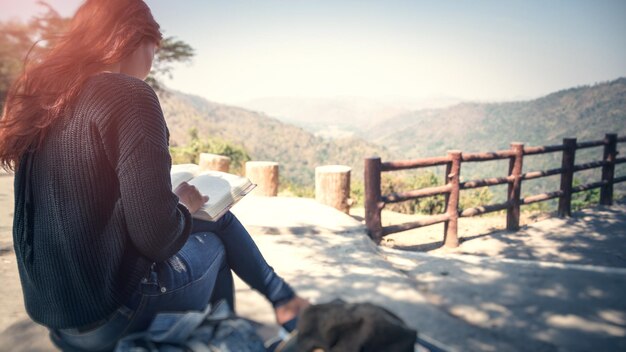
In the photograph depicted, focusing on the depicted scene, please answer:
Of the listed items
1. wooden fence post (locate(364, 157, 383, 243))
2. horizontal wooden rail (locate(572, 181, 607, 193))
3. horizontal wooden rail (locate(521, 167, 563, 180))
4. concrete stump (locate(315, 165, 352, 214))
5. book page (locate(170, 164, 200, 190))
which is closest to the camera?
book page (locate(170, 164, 200, 190))

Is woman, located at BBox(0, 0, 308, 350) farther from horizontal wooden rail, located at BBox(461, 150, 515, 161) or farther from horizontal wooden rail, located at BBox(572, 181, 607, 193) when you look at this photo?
horizontal wooden rail, located at BBox(572, 181, 607, 193)

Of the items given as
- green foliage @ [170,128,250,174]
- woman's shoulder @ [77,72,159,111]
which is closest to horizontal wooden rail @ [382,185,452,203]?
woman's shoulder @ [77,72,159,111]

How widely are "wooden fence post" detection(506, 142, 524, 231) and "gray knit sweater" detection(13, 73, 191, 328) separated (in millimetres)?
5207

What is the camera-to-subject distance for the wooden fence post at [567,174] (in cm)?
585

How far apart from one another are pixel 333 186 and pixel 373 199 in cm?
168

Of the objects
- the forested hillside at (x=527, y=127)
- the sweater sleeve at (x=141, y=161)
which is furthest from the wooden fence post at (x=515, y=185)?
the forested hillside at (x=527, y=127)

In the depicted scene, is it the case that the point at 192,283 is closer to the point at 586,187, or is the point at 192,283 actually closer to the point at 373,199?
the point at 373,199

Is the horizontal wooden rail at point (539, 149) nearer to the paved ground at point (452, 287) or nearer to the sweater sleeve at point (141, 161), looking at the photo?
the paved ground at point (452, 287)

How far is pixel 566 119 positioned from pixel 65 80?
92.1m

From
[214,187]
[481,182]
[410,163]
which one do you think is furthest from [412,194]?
[214,187]

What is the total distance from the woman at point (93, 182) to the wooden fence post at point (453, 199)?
4063mm

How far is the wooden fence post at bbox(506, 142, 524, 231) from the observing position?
534 centimetres

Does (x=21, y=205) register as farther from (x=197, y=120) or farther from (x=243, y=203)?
(x=197, y=120)

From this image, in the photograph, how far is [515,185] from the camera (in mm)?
5395
